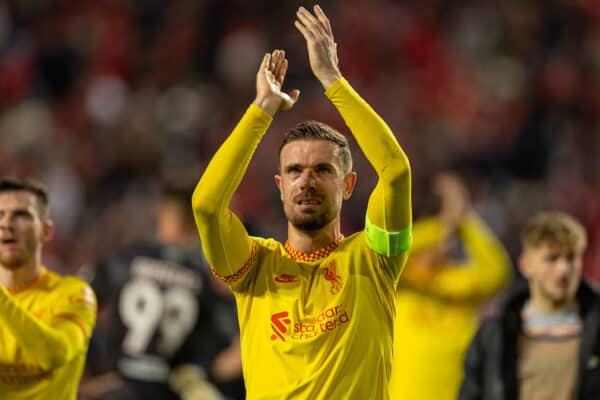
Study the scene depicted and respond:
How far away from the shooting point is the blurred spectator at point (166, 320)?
7258mm

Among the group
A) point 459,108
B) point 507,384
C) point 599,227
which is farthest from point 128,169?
point 507,384

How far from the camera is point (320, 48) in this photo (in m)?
4.30

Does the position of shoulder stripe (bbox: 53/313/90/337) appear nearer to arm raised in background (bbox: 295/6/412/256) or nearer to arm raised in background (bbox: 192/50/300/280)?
arm raised in background (bbox: 192/50/300/280)

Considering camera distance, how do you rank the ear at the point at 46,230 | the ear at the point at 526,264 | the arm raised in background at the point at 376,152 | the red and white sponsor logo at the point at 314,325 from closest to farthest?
1. the arm raised in background at the point at 376,152
2. the red and white sponsor logo at the point at 314,325
3. the ear at the point at 46,230
4. the ear at the point at 526,264

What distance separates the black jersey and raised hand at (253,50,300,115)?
3046 millimetres

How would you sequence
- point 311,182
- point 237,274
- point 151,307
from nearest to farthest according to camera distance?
point 311,182 < point 237,274 < point 151,307

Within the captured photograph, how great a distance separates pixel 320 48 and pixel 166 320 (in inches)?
133

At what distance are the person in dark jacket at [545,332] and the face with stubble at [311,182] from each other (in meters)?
1.83

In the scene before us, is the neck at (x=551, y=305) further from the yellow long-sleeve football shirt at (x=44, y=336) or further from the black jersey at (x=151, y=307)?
the black jersey at (x=151, y=307)

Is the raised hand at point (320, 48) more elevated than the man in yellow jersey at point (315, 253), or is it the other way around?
the raised hand at point (320, 48)

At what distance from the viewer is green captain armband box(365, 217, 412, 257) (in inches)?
167

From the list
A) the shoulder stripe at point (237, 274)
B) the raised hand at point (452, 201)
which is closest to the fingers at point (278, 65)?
the shoulder stripe at point (237, 274)

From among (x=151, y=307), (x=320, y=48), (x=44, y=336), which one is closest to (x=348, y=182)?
(x=320, y=48)

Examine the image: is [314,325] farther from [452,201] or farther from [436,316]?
[452,201]
